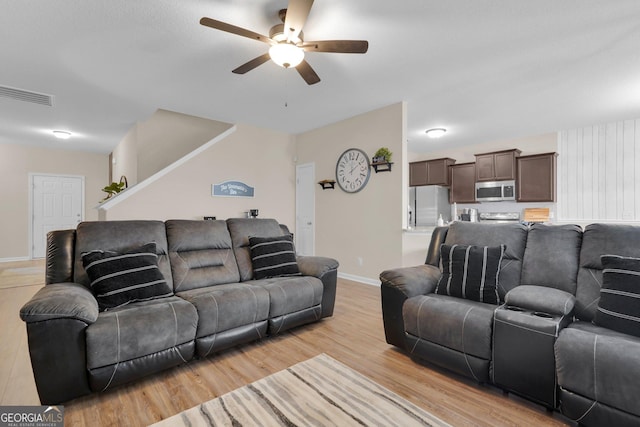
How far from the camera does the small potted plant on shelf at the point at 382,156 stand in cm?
431

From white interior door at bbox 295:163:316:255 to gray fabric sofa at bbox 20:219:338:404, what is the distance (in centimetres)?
232

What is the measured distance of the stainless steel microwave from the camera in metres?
5.85

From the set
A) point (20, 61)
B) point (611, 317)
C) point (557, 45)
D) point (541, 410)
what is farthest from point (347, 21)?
point (20, 61)

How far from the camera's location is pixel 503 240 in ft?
7.59

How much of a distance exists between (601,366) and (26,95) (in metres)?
6.14

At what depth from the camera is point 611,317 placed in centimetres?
162

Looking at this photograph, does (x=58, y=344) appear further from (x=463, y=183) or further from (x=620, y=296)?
(x=463, y=183)

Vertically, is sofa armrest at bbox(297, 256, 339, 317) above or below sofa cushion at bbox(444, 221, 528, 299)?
below

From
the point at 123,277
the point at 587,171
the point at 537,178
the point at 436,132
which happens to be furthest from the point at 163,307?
the point at 587,171

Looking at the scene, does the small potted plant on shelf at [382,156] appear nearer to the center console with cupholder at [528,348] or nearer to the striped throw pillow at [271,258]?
the striped throw pillow at [271,258]

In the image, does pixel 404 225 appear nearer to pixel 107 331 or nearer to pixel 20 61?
pixel 107 331

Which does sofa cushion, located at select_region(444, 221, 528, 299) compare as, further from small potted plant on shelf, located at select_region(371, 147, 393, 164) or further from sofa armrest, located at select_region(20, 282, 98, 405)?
sofa armrest, located at select_region(20, 282, 98, 405)

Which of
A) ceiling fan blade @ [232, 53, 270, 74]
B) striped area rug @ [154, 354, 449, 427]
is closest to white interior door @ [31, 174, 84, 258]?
ceiling fan blade @ [232, 53, 270, 74]

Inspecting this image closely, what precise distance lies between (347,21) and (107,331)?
2.76 metres
